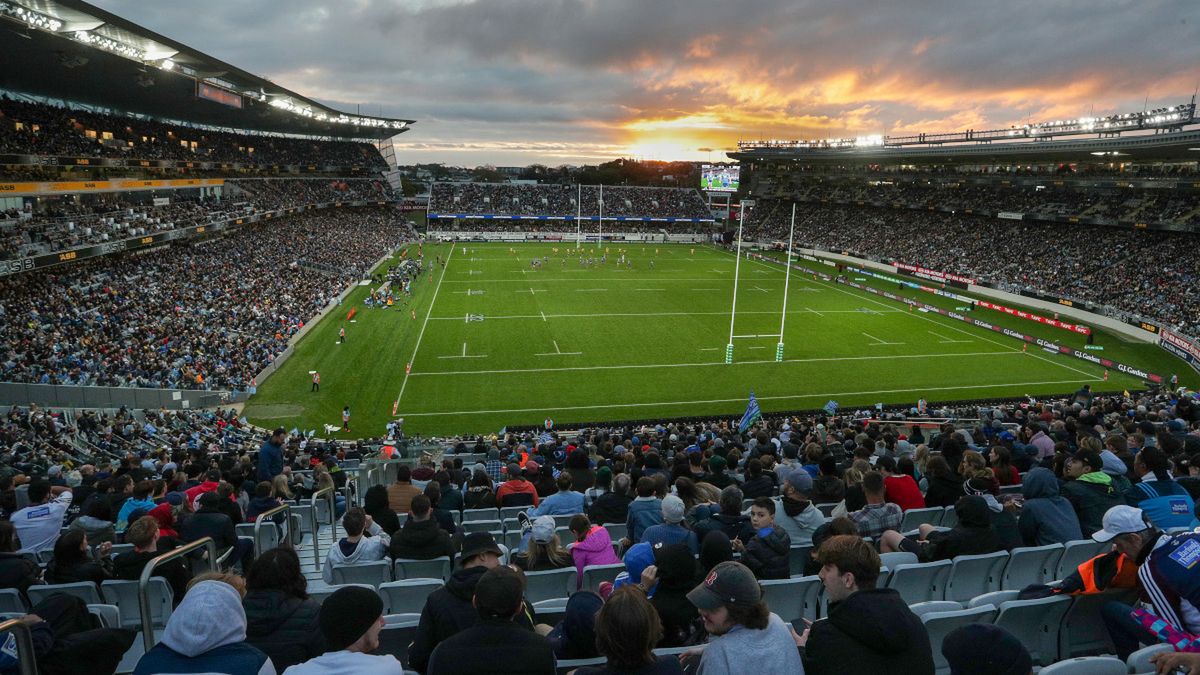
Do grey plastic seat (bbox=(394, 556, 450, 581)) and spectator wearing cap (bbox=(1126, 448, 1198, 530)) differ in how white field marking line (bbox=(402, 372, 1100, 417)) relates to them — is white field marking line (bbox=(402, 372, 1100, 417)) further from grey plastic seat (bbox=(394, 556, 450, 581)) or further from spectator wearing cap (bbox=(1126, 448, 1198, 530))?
spectator wearing cap (bbox=(1126, 448, 1198, 530))

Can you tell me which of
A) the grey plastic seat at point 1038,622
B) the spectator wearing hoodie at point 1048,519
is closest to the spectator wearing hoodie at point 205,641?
the grey plastic seat at point 1038,622

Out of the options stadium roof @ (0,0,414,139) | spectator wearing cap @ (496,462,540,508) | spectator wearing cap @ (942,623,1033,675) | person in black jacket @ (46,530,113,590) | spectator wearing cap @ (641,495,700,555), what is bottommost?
spectator wearing cap @ (496,462,540,508)

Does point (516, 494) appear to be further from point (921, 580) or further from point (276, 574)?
point (921, 580)

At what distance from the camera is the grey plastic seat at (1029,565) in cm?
670

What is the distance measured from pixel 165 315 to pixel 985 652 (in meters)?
39.4

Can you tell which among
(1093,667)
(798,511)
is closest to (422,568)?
(798,511)

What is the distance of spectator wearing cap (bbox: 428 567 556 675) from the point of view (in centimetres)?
348

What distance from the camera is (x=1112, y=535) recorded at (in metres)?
5.76

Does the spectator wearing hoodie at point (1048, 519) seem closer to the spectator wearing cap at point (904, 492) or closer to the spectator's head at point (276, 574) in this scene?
the spectator wearing cap at point (904, 492)

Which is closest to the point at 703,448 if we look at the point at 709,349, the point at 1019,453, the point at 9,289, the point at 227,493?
the point at 1019,453

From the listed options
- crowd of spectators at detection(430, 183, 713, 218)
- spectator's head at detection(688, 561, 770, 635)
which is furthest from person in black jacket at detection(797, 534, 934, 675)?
crowd of spectators at detection(430, 183, 713, 218)

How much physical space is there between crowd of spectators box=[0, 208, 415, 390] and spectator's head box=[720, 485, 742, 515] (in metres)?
26.8

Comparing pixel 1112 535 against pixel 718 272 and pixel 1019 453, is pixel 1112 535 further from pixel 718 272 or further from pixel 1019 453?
pixel 718 272

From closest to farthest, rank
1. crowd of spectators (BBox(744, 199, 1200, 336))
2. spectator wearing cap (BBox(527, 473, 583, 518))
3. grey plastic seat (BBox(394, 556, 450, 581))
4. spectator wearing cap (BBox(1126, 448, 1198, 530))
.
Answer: spectator wearing cap (BBox(1126, 448, 1198, 530)), grey plastic seat (BBox(394, 556, 450, 581)), spectator wearing cap (BBox(527, 473, 583, 518)), crowd of spectators (BBox(744, 199, 1200, 336))
